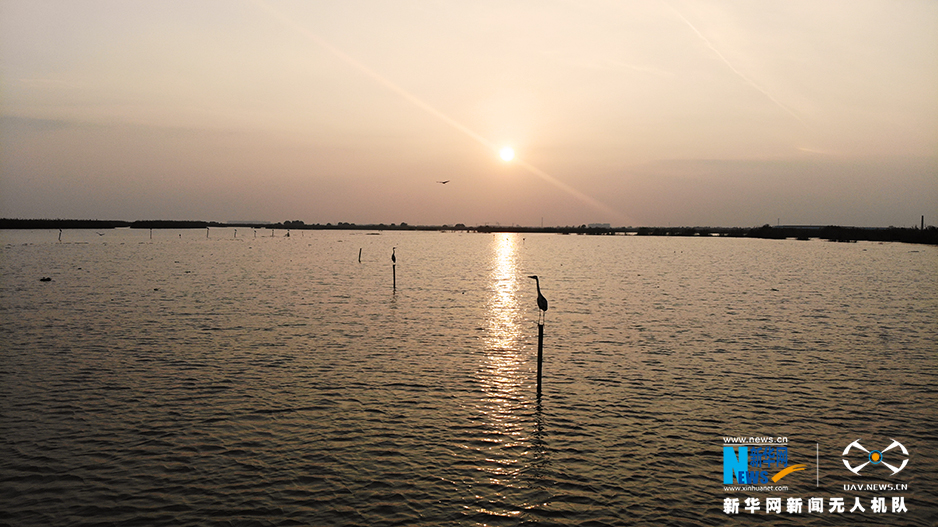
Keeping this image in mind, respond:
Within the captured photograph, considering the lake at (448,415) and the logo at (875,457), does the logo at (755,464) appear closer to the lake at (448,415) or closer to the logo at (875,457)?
the lake at (448,415)

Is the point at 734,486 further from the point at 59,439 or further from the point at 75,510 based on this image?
the point at 59,439

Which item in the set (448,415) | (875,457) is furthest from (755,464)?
(448,415)

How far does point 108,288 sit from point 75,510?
44976 millimetres

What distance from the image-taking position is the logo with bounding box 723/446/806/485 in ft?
45.7

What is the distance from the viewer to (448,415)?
17875mm

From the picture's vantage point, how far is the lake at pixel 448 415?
12.4 m

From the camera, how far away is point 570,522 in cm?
1158

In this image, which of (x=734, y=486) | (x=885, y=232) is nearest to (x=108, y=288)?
(x=734, y=486)

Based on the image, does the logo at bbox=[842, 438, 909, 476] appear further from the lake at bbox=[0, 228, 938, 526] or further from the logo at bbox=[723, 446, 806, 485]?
the logo at bbox=[723, 446, 806, 485]

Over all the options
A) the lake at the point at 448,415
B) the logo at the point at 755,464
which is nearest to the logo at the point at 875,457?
the lake at the point at 448,415

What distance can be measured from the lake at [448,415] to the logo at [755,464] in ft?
0.66

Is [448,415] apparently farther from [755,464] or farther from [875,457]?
[875,457]

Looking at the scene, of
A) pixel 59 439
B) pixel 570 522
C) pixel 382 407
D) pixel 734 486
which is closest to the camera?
pixel 570 522

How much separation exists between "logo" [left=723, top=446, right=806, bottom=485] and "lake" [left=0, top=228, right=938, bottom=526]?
202mm
